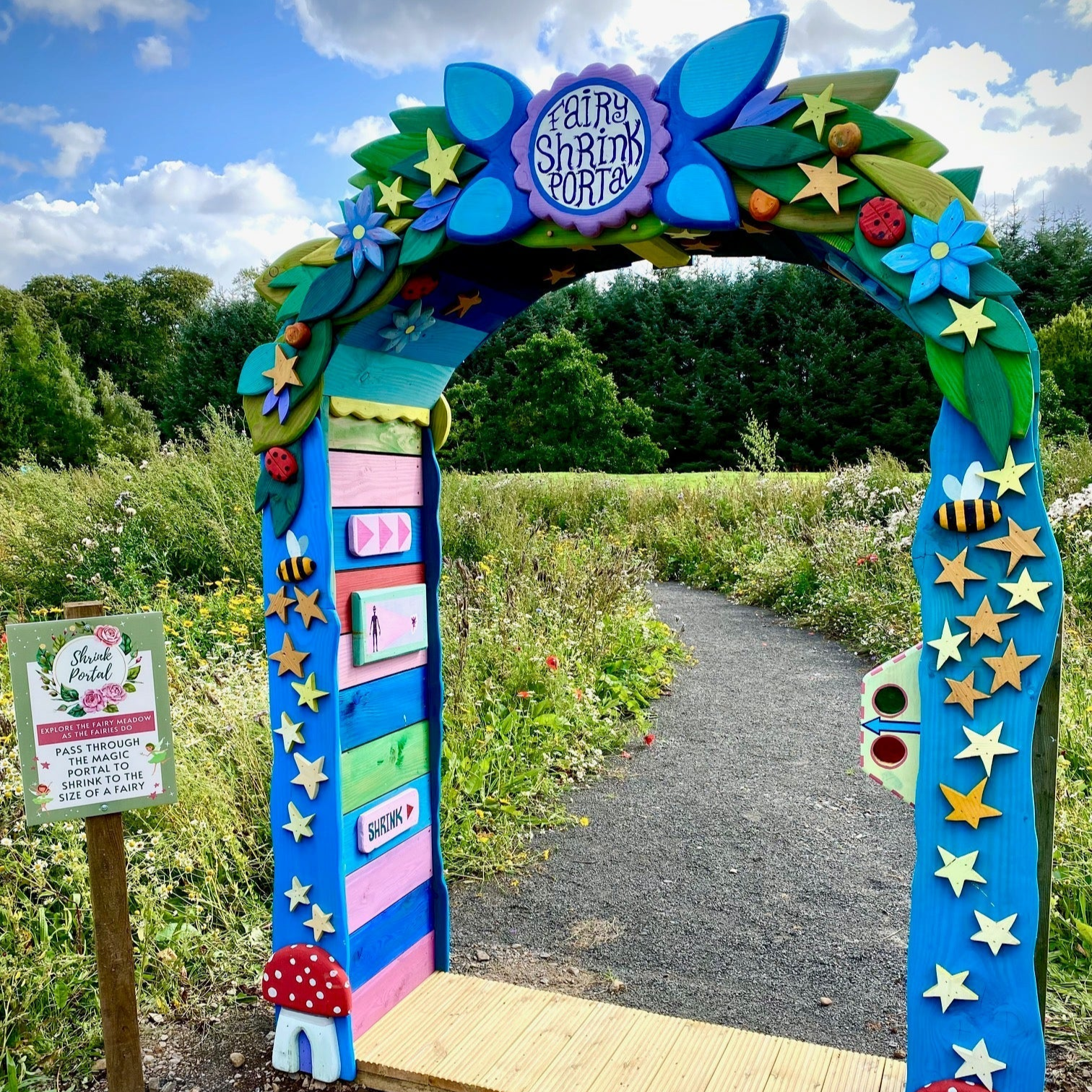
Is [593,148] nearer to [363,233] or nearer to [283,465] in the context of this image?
[363,233]

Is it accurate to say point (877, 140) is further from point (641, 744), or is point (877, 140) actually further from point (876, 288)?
point (641, 744)

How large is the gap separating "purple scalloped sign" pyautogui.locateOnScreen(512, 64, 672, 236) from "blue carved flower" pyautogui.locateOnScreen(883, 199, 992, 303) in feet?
1.64

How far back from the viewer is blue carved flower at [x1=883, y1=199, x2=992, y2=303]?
157cm

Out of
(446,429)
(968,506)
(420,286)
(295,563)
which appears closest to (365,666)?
(295,563)

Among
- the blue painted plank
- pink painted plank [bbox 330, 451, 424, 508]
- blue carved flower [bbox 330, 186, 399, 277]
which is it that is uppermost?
blue carved flower [bbox 330, 186, 399, 277]

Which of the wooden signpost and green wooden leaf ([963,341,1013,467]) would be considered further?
the wooden signpost

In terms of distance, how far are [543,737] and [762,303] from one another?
15342 mm

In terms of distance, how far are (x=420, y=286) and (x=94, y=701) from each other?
1.24 meters

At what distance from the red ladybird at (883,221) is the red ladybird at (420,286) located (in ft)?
3.32

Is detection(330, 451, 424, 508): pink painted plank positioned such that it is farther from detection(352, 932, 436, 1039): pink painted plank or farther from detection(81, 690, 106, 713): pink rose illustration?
detection(352, 932, 436, 1039): pink painted plank

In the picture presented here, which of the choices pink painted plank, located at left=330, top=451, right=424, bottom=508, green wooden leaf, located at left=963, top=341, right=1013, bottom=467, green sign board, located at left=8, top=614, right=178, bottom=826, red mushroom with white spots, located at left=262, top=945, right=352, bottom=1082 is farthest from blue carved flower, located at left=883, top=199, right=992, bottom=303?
red mushroom with white spots, located at left=262, top=945, right=352, bottom=1082

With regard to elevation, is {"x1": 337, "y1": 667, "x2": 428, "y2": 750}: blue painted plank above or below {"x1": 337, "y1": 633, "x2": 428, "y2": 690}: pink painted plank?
below

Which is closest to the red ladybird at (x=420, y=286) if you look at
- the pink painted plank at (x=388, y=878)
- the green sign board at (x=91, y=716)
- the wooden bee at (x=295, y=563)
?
the wooden bee at (x=295, y=563)

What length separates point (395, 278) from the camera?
6.84 feet
